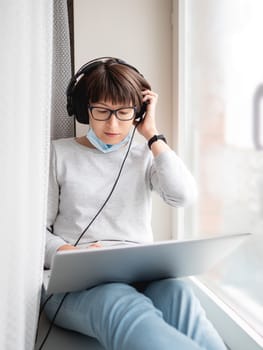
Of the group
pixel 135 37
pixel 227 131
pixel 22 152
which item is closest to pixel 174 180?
pixel 227 131

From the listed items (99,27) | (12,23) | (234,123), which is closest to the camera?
Answer: (12,23)

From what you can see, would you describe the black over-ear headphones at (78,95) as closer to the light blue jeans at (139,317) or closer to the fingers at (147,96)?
the fingers at (147,96)

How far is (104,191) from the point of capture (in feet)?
3.82

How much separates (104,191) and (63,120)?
267 millimetres

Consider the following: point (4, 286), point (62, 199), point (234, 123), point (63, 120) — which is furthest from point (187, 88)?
point (4, 286)

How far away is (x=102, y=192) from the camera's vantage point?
116 centimetres

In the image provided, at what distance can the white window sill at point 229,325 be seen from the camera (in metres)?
1.04

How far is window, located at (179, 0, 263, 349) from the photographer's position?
1117 millimetres

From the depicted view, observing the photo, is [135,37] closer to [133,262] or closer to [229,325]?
[133,262]

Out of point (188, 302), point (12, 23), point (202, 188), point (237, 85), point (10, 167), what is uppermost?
point (12, 23)

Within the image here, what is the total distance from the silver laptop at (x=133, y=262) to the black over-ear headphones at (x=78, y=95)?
404mm

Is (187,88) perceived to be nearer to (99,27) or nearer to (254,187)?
(99,27)

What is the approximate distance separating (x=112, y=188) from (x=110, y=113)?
21cm

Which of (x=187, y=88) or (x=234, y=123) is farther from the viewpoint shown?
(x=187, y=88)
